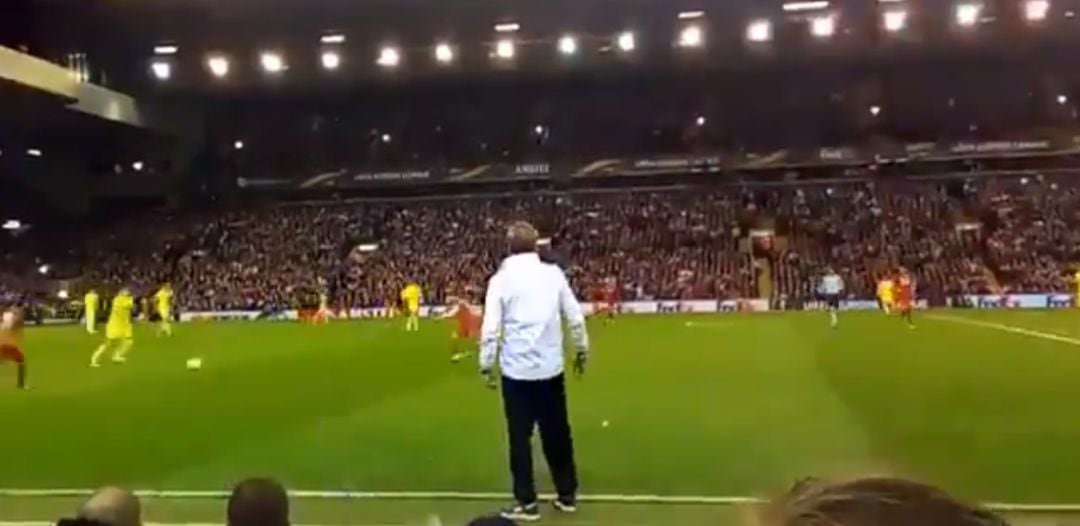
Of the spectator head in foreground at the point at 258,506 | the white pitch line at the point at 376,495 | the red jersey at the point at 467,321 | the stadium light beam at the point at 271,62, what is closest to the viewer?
the spectator head in foreground at the point at 258,506

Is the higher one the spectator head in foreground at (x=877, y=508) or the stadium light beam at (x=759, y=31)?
the stadium light beam at (x=759, y=31)

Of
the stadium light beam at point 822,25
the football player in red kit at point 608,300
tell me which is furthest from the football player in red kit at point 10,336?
the stadium light beam at point 822,25

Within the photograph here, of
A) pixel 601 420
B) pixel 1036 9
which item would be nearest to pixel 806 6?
pixel 1036 9

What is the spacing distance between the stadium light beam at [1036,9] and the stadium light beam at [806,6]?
310 inches

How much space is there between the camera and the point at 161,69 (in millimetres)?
54375

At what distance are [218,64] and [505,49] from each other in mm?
13112

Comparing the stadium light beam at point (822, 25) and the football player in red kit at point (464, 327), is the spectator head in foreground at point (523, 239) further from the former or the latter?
the stadium light beam at point (822, 25)

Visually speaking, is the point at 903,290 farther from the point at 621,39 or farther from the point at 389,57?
the point at 389,57

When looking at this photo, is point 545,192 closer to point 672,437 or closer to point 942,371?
point 942,371

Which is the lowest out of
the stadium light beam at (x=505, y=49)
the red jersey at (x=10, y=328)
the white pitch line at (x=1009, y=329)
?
the white pitch line at (x=1009, y=329)

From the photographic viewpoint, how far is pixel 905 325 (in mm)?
35781

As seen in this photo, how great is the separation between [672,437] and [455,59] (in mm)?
40528

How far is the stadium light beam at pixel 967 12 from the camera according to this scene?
148 ft

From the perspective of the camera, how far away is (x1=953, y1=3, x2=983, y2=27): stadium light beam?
45.0m
